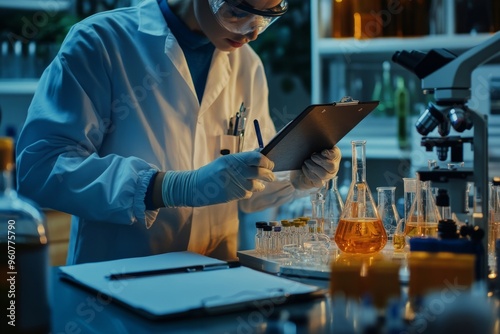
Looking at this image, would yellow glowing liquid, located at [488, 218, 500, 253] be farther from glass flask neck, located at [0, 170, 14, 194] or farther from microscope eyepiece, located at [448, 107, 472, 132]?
glass flask neck, located at [0, 170, 14, 194]

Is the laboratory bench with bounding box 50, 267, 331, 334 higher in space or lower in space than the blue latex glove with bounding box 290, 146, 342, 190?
lower

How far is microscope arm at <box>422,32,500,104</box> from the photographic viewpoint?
1.40m

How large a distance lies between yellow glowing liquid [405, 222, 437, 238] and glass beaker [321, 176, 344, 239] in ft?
0.69

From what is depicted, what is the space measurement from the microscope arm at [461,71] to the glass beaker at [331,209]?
1.71 feet

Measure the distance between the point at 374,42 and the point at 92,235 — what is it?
1933 mm

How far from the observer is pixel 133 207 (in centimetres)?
177

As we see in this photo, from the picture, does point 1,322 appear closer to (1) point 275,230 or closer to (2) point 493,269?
(1) point 275,230

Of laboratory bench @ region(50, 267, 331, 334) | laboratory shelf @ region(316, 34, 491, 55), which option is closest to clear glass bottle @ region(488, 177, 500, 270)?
laboratory bench @ region(50, 267, 331, 334)

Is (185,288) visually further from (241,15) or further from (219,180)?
(241,15)

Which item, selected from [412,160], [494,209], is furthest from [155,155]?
[412,160]

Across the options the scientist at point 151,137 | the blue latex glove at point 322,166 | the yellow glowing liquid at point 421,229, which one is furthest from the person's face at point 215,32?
the yellow glowing liquid at point 421,229

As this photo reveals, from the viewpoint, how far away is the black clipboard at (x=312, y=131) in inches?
63.5

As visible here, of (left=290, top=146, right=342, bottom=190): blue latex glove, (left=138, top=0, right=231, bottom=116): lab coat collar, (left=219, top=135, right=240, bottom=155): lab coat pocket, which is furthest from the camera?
(left=219, top=135, right=240, bottom=155): lab coat pocket

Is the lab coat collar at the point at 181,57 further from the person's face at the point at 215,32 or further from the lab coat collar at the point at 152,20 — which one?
the person's face at the point at 215,32
